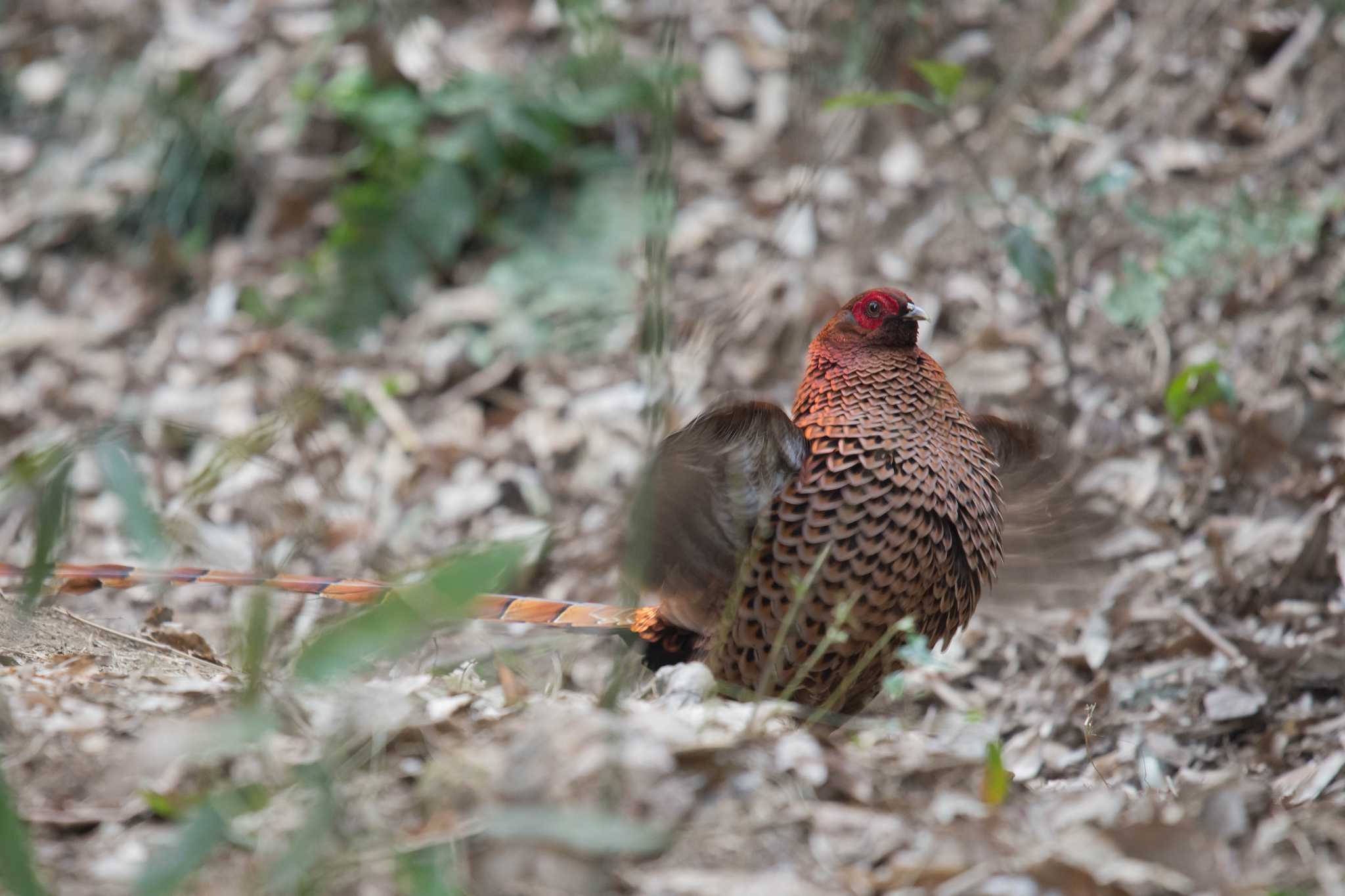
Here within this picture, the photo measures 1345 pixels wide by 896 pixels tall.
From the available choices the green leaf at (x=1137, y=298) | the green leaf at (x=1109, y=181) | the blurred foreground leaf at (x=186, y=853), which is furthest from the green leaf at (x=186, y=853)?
the green leaf at (x=1109, y=181)

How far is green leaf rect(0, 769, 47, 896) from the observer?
1.61 m

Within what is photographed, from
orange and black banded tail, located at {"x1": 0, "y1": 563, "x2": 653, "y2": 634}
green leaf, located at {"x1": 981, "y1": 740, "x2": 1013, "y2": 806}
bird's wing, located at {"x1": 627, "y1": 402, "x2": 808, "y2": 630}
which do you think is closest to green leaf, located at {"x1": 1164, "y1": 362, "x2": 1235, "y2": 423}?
bird's wing, located at {"x1": 627, "y1": 402, "x2": 808, "y2": 630}

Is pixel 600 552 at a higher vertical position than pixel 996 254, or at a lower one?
lower

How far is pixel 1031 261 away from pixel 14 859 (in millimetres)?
3435

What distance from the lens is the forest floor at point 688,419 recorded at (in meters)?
1.96

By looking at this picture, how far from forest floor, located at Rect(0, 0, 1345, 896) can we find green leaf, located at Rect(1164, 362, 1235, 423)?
0.02 metres

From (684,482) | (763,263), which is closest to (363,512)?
(763,263)

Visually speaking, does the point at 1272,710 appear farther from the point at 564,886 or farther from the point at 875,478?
the point at 564,886

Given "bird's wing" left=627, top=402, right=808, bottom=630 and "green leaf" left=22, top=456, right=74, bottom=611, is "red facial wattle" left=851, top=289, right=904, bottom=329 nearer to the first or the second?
"bird's wing" left=627, top=402, right=808, bottom=630

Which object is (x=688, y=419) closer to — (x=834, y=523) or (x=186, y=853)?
(x=834, y=523)

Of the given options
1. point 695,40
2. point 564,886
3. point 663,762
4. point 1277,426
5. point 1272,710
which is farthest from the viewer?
point 695,40

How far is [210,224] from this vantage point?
6.64m

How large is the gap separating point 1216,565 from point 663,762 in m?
2.48

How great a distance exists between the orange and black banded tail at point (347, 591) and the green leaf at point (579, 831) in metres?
1.17
